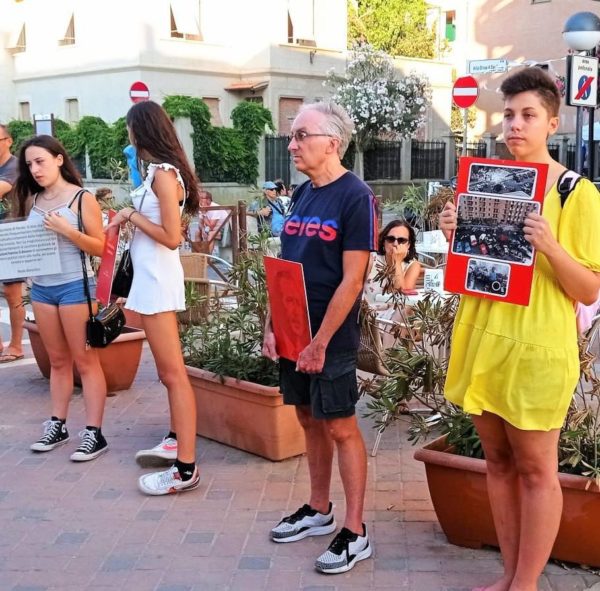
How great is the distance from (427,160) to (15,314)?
25.6m

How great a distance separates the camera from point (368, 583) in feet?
11.3

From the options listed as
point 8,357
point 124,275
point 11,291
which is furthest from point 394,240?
point 8,357

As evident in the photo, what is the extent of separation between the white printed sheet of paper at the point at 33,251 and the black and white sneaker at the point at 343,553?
2205 mm

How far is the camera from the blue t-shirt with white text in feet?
10.8

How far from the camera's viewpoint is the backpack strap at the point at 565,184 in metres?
2.71

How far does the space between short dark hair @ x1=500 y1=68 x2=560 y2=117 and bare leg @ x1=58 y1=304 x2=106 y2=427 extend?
9.30 ft

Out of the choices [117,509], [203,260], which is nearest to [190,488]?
[117,509]

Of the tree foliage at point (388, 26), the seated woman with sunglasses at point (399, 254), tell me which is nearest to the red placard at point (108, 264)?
the seated woman with sunglasses at point (399, 254)

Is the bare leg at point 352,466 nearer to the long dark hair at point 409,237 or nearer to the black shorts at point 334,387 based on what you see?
the black shorts at point 334,387

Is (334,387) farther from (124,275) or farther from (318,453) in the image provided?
(124,275)

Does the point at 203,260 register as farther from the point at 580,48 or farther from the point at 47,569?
the point at 580,48

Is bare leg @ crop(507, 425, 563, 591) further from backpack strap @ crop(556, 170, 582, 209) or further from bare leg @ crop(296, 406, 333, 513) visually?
bare leg @ crop(296, 406, 333, 513)

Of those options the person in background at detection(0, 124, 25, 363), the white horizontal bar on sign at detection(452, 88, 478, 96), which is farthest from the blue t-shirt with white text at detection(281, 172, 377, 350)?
the white horizontal bar on sign at detection(452, 88, 478, 96)

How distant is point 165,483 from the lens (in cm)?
438
